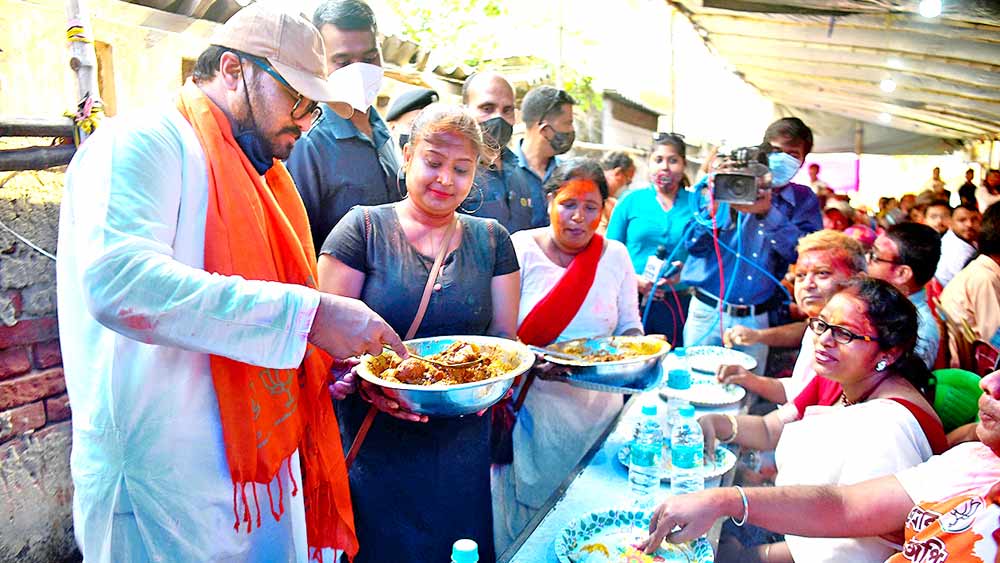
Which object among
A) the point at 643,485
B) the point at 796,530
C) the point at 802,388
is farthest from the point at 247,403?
the point at 802,388

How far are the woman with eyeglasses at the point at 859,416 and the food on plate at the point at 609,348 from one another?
313mm

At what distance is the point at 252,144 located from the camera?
1.42 m

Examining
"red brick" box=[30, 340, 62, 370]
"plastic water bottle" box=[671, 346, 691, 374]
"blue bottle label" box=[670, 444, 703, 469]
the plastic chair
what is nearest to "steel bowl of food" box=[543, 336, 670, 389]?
"blue bottle label" box=[670, 444, 703, 469]

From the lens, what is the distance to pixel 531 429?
8.18 feet

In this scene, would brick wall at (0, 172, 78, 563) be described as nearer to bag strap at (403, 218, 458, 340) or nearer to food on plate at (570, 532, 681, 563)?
bag strap at (403, 218, 458, 340)

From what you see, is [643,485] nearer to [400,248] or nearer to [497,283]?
[497,283]

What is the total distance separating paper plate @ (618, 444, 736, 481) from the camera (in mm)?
1979

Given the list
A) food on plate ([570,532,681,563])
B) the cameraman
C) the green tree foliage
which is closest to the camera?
food on plate ([570,532,681,563])

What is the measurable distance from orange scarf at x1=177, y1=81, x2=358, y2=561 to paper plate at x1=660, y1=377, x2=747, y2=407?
5.05ft

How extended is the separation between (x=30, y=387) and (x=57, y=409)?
0.47 ft

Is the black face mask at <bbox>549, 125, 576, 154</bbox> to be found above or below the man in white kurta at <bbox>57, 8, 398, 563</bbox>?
above

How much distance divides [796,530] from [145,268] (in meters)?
1.52

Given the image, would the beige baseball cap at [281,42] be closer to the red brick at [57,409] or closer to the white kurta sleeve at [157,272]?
the white kurta sleeve at [157,272]

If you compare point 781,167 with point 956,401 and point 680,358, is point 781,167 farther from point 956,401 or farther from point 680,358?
point 956,401
